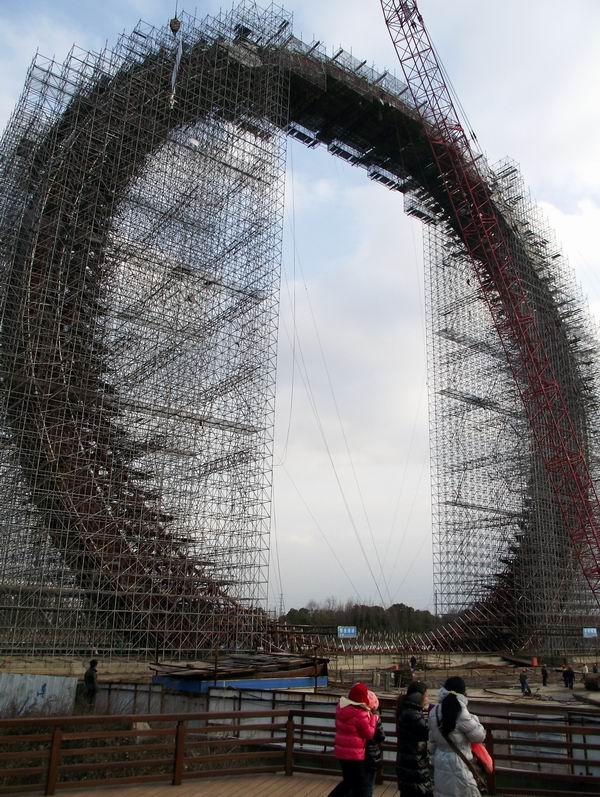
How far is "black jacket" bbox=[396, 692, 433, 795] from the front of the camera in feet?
18.0

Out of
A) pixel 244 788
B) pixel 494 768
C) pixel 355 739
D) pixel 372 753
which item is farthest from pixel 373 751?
pixel 244 788

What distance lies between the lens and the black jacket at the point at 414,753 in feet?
18.0

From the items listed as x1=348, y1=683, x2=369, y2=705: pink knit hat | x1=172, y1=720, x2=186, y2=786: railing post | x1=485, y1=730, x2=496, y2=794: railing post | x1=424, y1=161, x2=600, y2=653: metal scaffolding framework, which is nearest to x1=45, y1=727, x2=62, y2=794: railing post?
x1=172, y1=720, x2=186, y2=786: railing post

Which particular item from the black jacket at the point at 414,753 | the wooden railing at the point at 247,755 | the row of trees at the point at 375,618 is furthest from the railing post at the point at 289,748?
the row of trees at the point at 375,618

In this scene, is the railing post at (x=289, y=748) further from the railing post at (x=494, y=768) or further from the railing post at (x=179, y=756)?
the railing post at (x=494, y=768)

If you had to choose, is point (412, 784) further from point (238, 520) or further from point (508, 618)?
point (508, 618)

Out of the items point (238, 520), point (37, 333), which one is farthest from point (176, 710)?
point (37, 333)

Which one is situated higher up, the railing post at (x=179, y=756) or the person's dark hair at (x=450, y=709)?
the person's dark hair at (x=450, y=709)

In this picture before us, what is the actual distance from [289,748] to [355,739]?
10.4ft

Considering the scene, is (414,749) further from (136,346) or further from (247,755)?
(136,346)

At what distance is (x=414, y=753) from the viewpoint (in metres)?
5.50

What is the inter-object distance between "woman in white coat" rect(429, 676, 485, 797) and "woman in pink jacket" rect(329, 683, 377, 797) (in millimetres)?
811

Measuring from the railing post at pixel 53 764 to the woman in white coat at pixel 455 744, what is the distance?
3999mm

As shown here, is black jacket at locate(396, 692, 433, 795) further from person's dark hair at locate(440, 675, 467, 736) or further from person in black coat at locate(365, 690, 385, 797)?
person's dark hair at locate(440, 675, 467, 736)
